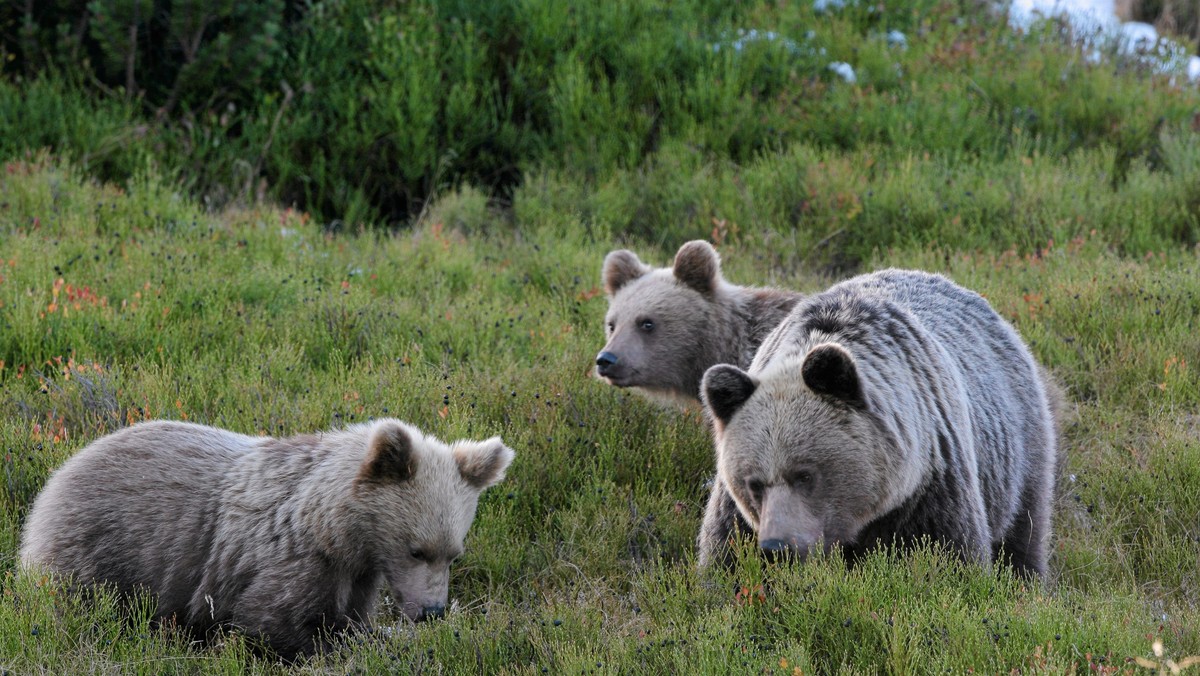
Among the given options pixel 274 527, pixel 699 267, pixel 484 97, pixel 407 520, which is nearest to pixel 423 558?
pixel 407 520

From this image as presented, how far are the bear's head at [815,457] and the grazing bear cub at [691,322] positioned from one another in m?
2.72

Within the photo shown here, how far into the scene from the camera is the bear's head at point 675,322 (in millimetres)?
7887

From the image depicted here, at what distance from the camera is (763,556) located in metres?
5.30

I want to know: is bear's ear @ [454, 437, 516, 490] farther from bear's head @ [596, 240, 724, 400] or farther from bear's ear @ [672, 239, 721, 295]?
bear's ear @ [672, 239, 721, 295]

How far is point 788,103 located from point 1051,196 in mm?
2699

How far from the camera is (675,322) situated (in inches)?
315

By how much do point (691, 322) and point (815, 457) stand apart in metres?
3.11

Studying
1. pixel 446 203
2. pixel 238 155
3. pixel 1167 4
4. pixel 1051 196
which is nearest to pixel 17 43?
pixel 238 155

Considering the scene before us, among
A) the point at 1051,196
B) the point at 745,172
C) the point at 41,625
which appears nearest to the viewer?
the point at 41,625

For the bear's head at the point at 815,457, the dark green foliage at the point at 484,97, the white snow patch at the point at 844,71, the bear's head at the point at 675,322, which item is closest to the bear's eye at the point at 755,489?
the bear's head at the point at 815,457

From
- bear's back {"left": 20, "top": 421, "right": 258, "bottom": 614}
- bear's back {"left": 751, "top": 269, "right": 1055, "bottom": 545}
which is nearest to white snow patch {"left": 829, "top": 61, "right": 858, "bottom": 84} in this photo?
bear's back {"left": 751, "top": 269, "right": 1055, "bottom": 545}

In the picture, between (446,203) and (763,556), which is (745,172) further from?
(763,556)

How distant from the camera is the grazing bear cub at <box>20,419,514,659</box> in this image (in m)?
5.28

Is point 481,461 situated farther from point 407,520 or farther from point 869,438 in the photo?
point 869,438
